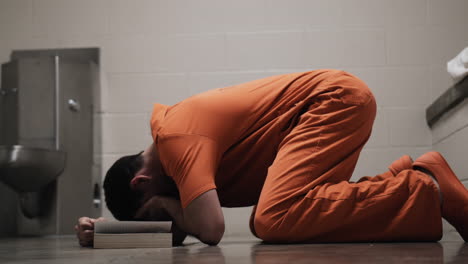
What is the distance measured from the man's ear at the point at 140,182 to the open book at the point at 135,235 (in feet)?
0.42

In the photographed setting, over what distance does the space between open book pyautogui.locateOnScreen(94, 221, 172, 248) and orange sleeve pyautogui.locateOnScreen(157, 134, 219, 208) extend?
0.12 meters

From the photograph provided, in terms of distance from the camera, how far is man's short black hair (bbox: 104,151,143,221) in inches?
72.4

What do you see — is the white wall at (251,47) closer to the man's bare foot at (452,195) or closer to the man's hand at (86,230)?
the man's hand at (86,230)

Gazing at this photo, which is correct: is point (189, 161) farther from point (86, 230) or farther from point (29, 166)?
point (29, 166)

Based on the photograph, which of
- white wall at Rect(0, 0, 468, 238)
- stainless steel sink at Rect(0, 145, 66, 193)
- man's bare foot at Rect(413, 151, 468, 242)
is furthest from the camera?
white wall at Rect(0, 0, 468, 238)

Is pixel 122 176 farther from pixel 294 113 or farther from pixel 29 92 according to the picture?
pixel 29 92

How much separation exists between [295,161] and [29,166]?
1.95m

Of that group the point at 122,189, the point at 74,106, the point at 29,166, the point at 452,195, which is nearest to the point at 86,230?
the point at 122,189

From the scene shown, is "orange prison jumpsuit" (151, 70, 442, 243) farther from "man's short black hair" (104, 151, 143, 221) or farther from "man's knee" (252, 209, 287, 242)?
"man's short black hair" (104, 151, 143, 221)

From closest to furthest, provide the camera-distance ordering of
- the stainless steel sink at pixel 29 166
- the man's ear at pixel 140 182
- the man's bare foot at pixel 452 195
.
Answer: the man's bare foot at pixel 452 195 < the man's ear at pixel 140 182 < the stainless steel sink at pixel 29 166

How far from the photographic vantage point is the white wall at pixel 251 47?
11.7ft

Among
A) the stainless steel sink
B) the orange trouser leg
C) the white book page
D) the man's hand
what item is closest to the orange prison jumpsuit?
the orange trouser leg

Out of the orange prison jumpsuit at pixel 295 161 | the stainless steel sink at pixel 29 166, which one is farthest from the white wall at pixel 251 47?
the orange prison jumpsuit at pixel 295 161

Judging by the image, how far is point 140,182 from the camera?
1845mm
